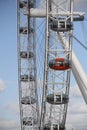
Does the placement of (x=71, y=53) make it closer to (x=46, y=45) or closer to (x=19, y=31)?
(x=46, y=45)

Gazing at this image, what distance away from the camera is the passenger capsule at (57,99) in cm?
3981

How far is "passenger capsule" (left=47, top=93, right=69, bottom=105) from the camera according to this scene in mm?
39812

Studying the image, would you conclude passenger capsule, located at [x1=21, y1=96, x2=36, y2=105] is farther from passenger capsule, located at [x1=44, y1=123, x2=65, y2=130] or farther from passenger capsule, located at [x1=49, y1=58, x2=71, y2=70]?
passenger capsule, located at [x1=49, y1=58, x2=71, y2=70]

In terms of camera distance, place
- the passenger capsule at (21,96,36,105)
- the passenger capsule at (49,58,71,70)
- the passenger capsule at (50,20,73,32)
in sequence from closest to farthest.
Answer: the passenger capsule at (49,58,71,70) < the passenger capsule at (50,20,73,32) < the passenger capsule at (21,96,36,105)

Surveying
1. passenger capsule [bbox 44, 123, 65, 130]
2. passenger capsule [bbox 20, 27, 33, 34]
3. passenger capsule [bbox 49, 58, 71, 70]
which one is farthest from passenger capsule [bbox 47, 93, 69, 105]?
passenger capsule [bbox 20, 27, 33, 34]

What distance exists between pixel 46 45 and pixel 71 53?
81.7 inches

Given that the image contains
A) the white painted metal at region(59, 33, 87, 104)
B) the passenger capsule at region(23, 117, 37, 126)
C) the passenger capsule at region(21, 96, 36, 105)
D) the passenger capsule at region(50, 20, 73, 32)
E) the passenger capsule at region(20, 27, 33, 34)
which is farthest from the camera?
the passenger capsule at region(23, 117, 37, 126)

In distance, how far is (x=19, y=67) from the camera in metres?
56.9

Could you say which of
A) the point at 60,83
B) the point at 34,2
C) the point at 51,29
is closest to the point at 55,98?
the point at 60,83

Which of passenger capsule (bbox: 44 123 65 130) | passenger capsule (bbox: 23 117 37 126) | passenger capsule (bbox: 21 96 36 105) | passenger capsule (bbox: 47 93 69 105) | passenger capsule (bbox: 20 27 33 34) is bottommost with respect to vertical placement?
passenger capsule (bbox: 23 117 37 126)

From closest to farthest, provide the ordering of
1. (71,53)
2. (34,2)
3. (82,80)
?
(82,80) → (71,53) → (34,2)

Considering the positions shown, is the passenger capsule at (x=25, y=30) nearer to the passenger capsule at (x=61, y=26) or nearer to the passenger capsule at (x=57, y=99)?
the passenger capsule at (x=61, y=26)

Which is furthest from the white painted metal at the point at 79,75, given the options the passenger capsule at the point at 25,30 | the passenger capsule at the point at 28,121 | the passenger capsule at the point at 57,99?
the passenger capsule at the point at 28,121

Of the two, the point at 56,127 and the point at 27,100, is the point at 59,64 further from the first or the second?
the point at 27,100
